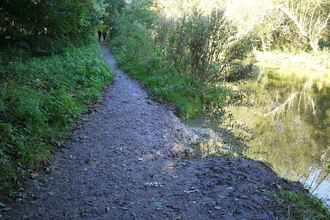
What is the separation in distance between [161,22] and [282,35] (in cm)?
2693

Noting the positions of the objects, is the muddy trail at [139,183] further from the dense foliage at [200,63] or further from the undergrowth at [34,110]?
the dense foliage at [200,63]

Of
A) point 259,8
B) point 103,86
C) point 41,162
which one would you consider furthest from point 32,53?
point 259,8

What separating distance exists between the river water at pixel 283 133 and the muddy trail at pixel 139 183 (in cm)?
124

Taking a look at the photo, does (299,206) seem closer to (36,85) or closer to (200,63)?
(36,85)

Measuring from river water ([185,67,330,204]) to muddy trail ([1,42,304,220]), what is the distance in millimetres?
1240

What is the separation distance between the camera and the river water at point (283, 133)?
6508 mm

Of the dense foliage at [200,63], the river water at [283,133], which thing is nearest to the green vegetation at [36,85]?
the dense foliage at [200,63]

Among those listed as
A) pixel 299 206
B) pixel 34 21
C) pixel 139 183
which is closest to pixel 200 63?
pixel 34 21

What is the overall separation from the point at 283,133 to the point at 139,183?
6673 millimetres

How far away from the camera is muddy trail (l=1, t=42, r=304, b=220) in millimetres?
3373

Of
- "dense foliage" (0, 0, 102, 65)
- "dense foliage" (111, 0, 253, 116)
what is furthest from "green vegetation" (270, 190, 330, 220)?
"dense foliage" (0, 0, 102, 65)

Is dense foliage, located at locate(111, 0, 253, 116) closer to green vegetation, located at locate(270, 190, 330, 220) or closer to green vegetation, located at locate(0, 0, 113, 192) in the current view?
green vegetation, located at locate(0, 0, 113, 192)

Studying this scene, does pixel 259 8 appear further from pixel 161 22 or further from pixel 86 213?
pixel 86 213

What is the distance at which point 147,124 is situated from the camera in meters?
7.12
